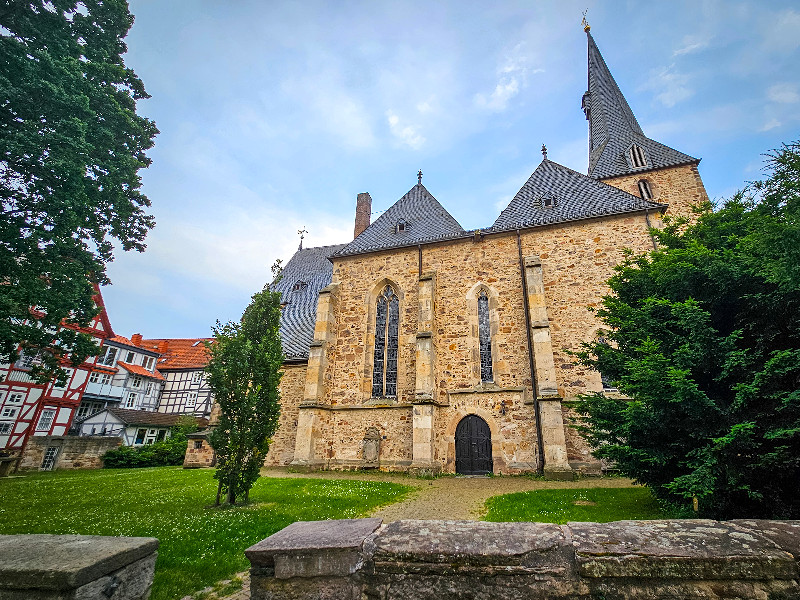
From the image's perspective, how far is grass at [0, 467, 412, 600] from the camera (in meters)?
4.31

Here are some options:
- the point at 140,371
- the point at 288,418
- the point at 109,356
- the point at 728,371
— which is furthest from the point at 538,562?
the point at 140,371

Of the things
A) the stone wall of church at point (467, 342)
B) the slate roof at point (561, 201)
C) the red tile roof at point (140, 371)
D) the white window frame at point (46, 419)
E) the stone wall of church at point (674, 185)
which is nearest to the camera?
the stone wall of church at point (467, 342)

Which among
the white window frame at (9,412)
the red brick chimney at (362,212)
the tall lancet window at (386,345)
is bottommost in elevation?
the white window frame at (9,412)

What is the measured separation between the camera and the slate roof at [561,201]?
47.8 ft

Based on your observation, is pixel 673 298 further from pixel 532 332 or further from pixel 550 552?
pixel 532 332

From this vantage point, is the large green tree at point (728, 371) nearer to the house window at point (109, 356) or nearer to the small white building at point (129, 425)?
the small white building at point (129, 425)

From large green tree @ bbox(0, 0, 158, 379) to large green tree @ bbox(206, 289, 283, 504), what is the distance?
347cm

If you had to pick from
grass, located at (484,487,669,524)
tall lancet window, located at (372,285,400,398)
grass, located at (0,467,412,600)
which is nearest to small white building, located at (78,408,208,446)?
grass, located at (0,467,412,600)

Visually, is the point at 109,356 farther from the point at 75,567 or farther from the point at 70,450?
the point at 75,567

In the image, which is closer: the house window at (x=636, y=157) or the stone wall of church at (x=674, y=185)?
the stone wall of church at (x=674, y=185)

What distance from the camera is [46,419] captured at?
20844mm

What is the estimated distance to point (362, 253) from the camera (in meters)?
17.2

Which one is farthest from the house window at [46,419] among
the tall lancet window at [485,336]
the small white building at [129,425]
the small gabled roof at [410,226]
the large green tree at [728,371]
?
the large green tree at [728,371]

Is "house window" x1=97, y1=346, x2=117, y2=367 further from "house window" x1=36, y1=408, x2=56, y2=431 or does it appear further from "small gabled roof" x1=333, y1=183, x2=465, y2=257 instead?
"small gabled roof" x1=333, y1=183, x2=465, y2=257
